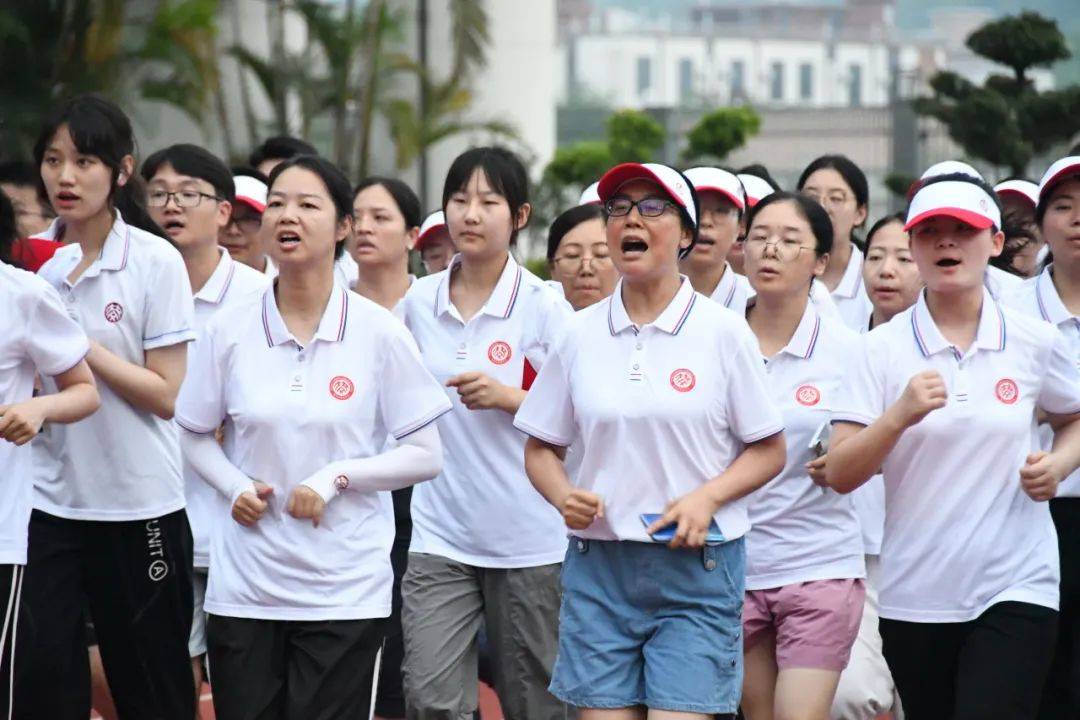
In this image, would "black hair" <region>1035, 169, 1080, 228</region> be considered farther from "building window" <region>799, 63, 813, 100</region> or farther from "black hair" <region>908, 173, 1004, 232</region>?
"building window" <region>799, 63, 813, 100</region>

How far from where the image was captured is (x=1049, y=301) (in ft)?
21.1

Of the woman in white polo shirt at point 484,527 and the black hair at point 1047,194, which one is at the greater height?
the black hair at point 1047,194

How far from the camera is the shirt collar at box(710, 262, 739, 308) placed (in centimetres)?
723

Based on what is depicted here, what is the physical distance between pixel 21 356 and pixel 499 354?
1.72 metres

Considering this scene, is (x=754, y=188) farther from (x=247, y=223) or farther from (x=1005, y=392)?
(x=1005, y=392)

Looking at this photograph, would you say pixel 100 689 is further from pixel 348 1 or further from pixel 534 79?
pixel 534 79

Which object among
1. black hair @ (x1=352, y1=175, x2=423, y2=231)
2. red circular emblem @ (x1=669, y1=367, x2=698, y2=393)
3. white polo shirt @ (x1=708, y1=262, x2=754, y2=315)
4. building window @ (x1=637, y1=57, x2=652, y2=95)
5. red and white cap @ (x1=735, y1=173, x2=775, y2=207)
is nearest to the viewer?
red circular emblem @ (x1=669, y1=367, x2=698, y2=393)

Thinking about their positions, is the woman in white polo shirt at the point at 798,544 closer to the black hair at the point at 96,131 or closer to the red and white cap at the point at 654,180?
the red and white cap at the point at 654,180

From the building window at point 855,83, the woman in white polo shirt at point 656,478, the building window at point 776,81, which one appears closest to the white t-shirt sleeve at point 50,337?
the woman in white polo shirt at point 656,478

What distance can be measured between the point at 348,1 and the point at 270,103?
2.69 meters

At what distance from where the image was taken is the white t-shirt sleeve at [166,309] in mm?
6523

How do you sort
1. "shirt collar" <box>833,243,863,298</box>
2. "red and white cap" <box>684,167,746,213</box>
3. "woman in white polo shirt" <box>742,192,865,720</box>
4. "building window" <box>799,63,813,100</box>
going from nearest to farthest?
1. "woman in white polo shirt" <box>742,192,865,720</box>
2. "red and white cap" <box>684,167,746,213</box>
3. "shirt collar" <box>833,243,863,298</box>
4. "building window" <box>799,63,813,100</box>

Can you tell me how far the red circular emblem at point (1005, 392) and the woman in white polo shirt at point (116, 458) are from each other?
2649 mm

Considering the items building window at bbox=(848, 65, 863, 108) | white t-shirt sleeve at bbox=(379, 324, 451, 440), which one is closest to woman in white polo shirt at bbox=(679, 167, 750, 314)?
white t-shirt sleeve at bbox=(379, 324, 451, 440)
